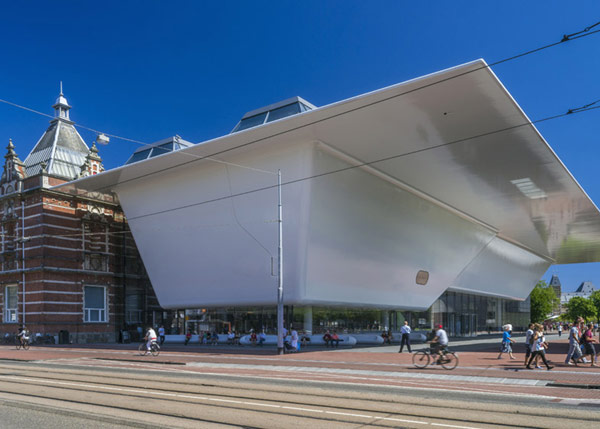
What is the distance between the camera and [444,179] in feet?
120

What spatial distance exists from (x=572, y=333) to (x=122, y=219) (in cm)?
3833

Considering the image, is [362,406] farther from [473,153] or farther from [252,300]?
[252,300]

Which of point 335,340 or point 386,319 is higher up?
point 386,319

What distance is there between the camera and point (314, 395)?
43.1 feet

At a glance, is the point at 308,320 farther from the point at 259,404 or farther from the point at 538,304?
the point at 538,304

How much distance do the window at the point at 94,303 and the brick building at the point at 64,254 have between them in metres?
0.08

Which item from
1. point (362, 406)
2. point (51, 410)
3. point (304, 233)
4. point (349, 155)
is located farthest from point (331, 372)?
point (349, 155)

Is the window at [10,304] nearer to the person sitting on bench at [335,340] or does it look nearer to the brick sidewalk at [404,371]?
the brick sidewalk at [404,371]

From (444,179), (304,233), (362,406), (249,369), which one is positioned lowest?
(249,369)

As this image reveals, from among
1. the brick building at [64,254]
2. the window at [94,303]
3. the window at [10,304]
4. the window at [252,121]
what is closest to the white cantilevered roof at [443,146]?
the brick building at [64,254]

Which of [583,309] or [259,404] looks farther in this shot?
[583,309]

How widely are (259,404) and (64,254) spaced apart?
116 feet

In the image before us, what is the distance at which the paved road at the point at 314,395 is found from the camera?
9805 millimetres

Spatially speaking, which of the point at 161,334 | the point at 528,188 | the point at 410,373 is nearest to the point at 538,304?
the point at 528,188
